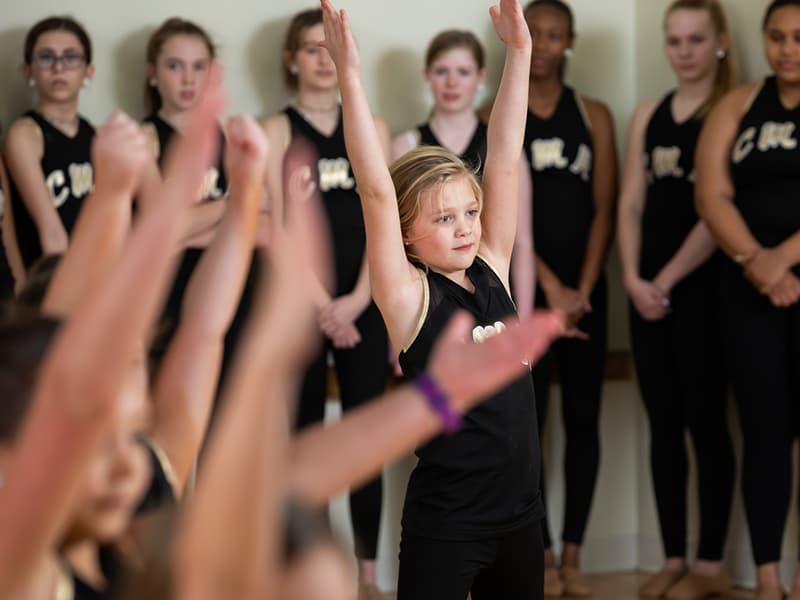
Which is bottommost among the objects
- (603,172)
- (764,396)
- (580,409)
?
(580,409)

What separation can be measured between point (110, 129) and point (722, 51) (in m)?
3.16

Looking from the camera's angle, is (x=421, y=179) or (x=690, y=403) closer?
(x=421, y=179)

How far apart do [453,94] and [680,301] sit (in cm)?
101

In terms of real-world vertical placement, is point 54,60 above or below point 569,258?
above

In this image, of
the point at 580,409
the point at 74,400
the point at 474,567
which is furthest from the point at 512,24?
the point at 580,409

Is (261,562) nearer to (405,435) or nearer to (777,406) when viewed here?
(405,435)

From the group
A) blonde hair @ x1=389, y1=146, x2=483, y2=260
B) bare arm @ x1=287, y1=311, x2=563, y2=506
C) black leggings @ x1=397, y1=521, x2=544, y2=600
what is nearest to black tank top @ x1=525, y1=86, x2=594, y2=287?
blonde hair @ x1=389, y1=146, x2=483, y2=260

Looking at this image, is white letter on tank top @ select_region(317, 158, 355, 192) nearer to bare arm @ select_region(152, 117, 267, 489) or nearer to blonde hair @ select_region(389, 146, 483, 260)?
blonde hair @ select_region(389, 146, 483, 260)

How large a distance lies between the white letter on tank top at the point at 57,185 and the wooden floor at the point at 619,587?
66.0 inches

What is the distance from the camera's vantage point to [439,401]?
1024 millimetres

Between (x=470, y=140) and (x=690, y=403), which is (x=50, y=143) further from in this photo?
(x=690, y=403)

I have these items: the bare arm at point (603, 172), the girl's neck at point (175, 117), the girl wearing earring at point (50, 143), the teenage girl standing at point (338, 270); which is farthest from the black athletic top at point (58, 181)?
the bare arm at point (603, 172)

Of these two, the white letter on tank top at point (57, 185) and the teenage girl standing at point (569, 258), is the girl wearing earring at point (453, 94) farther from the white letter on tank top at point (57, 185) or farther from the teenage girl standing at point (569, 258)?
the white letter on tank top at point (57, 185)

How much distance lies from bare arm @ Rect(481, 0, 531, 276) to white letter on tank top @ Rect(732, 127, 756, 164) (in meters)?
1.56
